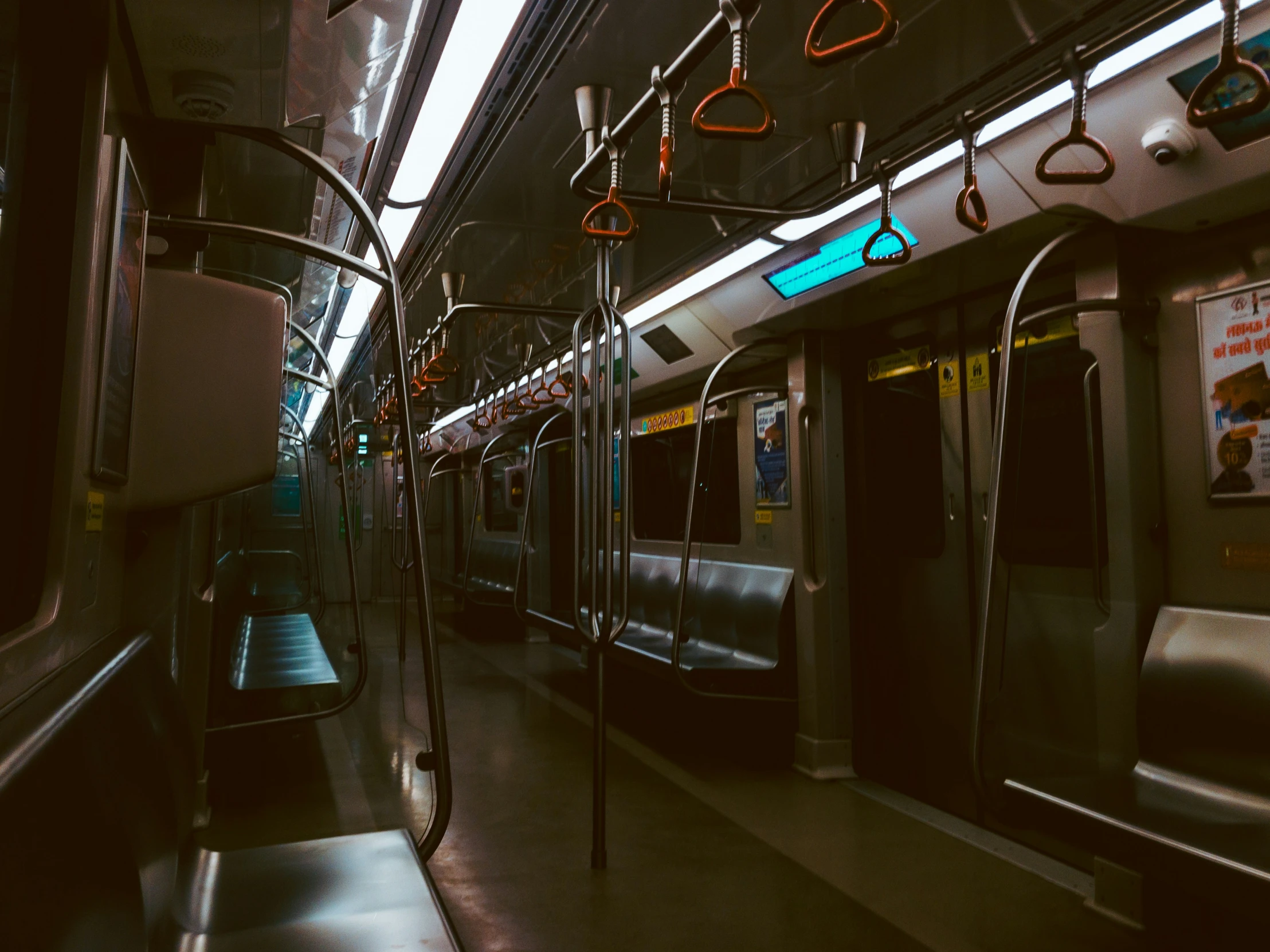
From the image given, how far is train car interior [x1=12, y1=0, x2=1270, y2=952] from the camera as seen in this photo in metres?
1.43

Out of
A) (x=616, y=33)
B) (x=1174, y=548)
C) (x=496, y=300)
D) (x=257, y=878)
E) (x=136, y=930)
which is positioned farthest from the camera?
(x=496, y=300)

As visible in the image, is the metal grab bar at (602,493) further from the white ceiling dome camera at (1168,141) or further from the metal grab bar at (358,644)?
the white ceiling dome camera at (1168,141)

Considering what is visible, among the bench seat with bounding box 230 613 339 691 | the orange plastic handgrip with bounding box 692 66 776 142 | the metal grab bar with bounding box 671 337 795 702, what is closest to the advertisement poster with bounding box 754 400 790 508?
the metal grab bar with bounding box 671 337 795 702

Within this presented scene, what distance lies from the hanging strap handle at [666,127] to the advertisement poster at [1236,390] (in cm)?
181

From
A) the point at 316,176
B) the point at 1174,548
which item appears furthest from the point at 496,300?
the point at 1174,548

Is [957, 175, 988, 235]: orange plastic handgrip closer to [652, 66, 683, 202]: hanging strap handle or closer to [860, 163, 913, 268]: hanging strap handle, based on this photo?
[860, 163, 913, 268]: hanging strap handle

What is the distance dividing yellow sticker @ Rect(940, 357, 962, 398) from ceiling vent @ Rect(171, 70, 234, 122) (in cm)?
297

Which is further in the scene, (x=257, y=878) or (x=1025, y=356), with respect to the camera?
(x=1025, y=356)

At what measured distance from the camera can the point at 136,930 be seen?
1.09m

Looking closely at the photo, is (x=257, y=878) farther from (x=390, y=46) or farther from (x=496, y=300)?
(x=496, y=300)

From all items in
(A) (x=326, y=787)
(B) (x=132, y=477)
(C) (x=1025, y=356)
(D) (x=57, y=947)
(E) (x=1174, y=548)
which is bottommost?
(A) (x=326, y=787)

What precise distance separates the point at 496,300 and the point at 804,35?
312 centimetres

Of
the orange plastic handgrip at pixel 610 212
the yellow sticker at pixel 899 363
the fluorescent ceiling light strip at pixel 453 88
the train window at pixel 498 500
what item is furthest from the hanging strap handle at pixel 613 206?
the train window at pixel 498 500

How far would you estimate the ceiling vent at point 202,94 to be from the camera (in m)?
1.77
